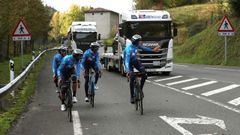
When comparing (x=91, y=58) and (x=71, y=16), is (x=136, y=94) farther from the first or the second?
(x=71, y=16)

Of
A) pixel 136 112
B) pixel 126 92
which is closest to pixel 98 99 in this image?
pixel 126 92

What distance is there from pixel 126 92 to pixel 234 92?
3631 millimetres

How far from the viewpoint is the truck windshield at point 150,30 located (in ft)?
80.7

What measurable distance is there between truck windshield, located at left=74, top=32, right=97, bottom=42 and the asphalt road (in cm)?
2444

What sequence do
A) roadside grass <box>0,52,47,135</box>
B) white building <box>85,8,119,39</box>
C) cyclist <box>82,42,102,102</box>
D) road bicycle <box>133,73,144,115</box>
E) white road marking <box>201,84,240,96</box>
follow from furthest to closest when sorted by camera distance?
white building <box>85,8,119,39</box> → white road marking <box>201,84,240,96</box> → cyclist <box>82,42,102,102</box> → road bicycle <box>133,73,144,115</box> → roadside grass <box>0,52,47,135</box>

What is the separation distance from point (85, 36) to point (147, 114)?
3125 centimetres

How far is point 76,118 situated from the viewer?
1179 centimetres

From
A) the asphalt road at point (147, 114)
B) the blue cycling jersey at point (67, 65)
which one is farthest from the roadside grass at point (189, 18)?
the blue cycling jersey at point (67, 65)

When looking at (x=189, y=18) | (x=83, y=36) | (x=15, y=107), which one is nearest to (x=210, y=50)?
(x=83, y=36)

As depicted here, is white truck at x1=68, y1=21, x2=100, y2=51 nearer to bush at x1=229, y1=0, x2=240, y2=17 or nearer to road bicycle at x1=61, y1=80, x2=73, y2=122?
bush at x1=229, y1=0, x2=240, y2=17

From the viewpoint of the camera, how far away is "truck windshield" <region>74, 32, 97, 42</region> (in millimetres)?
42834

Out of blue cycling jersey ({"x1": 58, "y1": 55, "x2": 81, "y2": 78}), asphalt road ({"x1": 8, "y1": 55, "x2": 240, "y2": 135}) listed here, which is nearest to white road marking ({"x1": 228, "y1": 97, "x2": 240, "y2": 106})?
asphalt road ({"x1": 8, "y1": 55, "x2": 240, "y2": 135})

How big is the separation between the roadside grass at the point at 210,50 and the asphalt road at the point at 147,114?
714 inches

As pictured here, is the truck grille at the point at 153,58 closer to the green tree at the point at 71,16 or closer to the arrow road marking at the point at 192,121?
the arrow road marking at the point at 192,121
